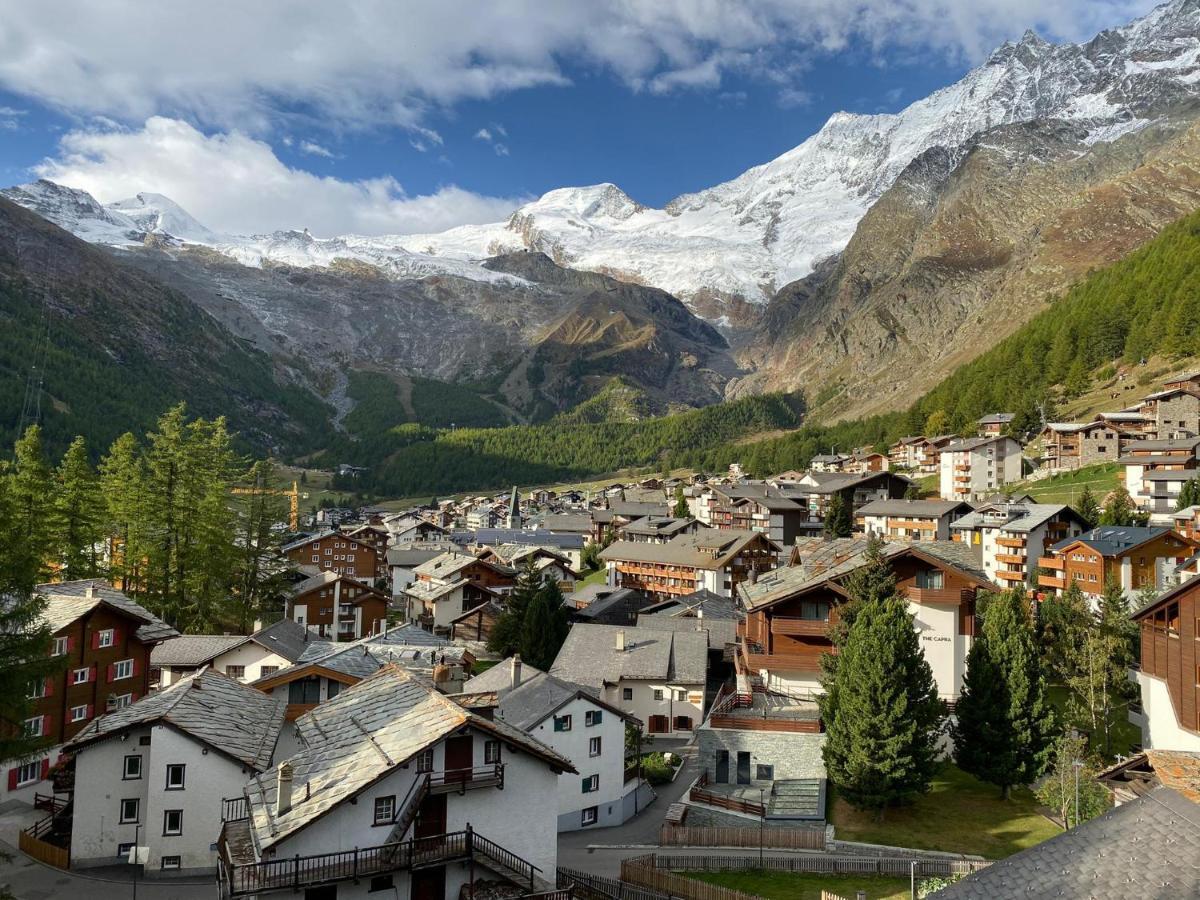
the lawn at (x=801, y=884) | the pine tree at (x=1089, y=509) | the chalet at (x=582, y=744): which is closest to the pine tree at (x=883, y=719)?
the lawn at (x=801, y=884)

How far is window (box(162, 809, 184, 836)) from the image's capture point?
3331 cm

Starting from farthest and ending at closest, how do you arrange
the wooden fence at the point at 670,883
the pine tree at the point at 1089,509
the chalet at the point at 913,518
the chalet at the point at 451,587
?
1. the chalet at the point at 913,518
2. the pine tree at the point at 1089,509
3. the chalet at the point at 451,587
4. the wooden fence at the point at 670,883

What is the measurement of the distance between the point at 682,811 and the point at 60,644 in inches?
1252

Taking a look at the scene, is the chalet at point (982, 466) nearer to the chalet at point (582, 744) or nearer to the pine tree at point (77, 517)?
the chalet at point (582, 744)

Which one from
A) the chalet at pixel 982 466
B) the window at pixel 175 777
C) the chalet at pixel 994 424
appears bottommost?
the window at pixel 175 777

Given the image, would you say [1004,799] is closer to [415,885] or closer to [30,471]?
[415,885]

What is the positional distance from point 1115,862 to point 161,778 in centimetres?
3297

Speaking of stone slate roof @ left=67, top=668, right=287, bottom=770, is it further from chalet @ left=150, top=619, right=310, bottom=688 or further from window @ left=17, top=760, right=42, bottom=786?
chalet @ left=150, top=619, right=310, bottom=688

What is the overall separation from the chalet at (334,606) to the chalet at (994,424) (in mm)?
102378

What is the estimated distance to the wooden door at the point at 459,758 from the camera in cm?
2517

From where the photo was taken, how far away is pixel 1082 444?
120 metres

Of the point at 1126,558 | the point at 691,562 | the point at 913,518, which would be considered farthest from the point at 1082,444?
the point at 691,562

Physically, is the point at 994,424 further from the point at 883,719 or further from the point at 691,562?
the point at 883,719

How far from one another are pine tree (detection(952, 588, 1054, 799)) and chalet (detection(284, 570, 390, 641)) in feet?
198
